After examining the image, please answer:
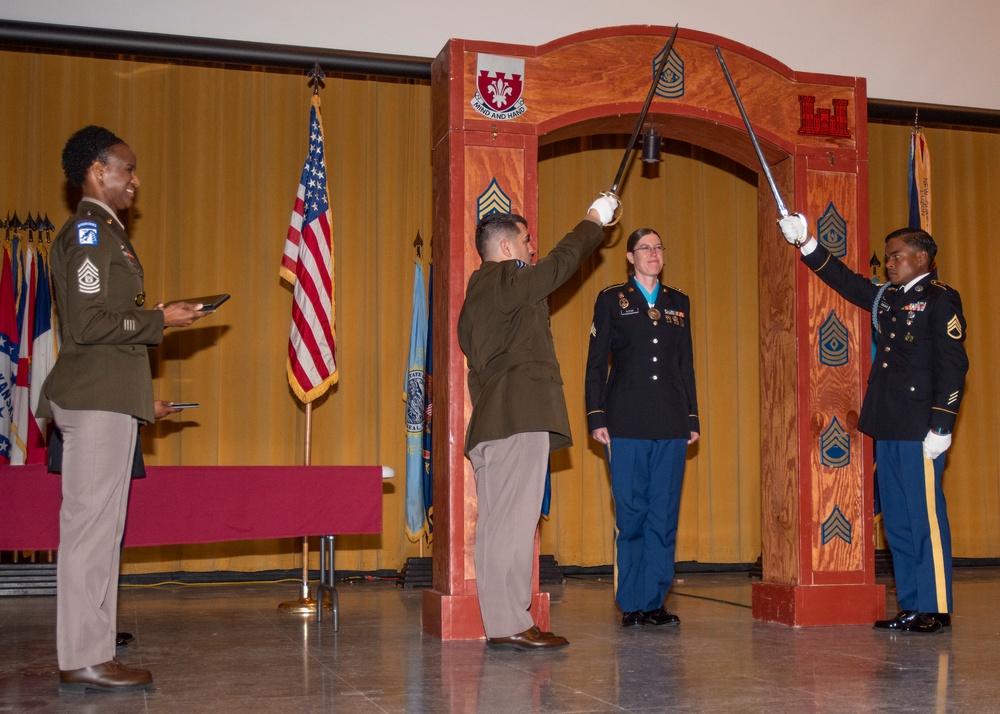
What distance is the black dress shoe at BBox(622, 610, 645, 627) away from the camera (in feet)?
14.4

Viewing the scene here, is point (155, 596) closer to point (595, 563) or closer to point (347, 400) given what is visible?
point (347, 400)

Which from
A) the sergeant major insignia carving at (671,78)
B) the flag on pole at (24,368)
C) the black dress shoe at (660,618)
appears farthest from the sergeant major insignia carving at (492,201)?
the flag on pole at (24,368)

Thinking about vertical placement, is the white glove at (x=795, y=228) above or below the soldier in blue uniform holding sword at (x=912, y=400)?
above

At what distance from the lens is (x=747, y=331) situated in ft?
25.1

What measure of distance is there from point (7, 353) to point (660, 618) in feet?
13.7

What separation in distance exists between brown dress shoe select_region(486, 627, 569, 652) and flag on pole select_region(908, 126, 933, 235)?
3.87 metres

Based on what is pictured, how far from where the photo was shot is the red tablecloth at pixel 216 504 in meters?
3.77

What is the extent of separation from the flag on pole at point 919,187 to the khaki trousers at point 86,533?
16.5 feet

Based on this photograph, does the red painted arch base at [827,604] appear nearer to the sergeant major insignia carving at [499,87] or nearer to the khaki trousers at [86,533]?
the sergeant major insignia carving at [499,87]

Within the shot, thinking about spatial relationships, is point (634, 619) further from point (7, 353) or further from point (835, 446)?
point (7, 353)

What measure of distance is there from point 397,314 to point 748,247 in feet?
9.11

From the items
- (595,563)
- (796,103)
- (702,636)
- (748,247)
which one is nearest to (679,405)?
(702,636)

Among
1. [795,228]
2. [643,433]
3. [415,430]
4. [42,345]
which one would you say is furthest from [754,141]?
[42,345]

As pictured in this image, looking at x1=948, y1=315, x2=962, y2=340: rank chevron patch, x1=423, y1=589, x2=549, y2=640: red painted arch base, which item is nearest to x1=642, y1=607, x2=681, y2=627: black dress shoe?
x1=423, y1=589, x2=549, y2=640: red painted arch base
